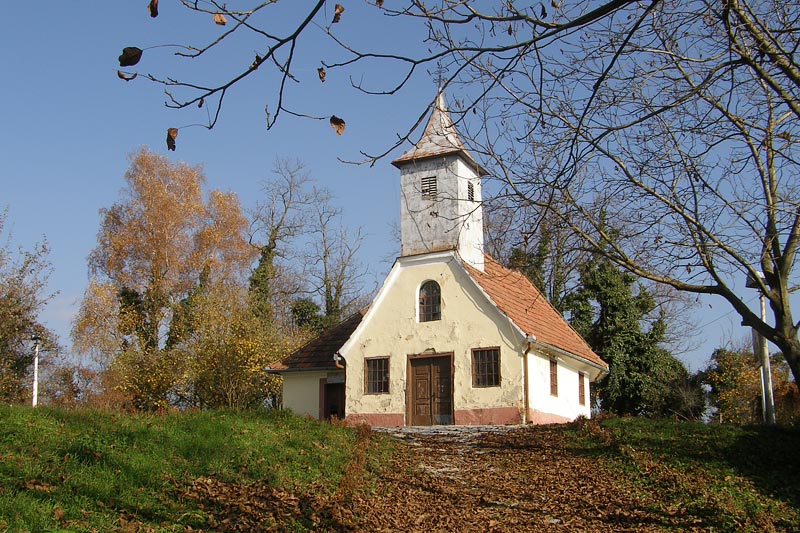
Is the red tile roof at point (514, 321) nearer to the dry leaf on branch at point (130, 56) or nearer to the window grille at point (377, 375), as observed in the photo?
the window grille at point (377, 375)

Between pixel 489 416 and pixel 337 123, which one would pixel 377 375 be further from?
pixel 337 123

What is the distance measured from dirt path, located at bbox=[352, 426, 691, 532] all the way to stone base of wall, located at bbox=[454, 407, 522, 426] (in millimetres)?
5255

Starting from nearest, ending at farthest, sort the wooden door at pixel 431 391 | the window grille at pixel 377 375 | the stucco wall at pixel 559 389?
1. the stucco wall at pixel 559 389
2. the wooden door at pixel 431 391
3. the window grille at pixel 377 375

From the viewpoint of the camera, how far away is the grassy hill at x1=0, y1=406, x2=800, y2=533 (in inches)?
379

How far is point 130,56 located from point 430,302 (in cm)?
2089

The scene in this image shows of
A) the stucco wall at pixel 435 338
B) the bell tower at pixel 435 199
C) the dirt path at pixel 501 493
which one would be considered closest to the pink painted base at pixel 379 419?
the stucco wall at pixel 435 338

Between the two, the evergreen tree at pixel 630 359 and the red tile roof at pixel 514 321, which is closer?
the red tile roof at pixel 514 321

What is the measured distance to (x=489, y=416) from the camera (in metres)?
22.9

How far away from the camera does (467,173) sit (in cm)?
2684

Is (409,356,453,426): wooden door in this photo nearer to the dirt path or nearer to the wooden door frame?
the wooden door frame

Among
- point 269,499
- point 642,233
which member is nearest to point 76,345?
point 269,499

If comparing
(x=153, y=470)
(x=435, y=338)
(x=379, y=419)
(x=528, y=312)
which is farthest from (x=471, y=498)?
(x=528, y=312)

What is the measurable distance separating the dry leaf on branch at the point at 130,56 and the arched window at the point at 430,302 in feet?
67.5

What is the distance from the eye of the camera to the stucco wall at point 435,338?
76.0 feet
